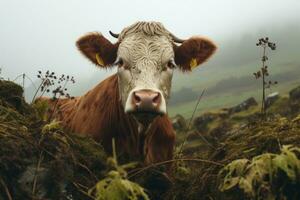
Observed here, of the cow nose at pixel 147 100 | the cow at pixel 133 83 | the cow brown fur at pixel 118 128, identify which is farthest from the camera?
the cow brown fur at pixel 118 128

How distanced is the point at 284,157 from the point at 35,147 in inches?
80.0

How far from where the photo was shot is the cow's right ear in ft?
30.7

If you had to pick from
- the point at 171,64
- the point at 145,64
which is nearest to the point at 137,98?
A: the point at 145,64

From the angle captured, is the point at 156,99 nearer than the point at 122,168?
No

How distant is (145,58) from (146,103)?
156 centimetres

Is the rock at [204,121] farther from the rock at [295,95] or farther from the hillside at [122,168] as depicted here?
the hillside at [122,168]

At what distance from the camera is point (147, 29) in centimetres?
891

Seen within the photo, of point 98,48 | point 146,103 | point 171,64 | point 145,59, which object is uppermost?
point 98,48

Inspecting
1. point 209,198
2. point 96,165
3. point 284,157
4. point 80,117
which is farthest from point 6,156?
point 80,117

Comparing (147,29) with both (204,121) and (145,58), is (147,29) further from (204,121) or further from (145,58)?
(204,121)

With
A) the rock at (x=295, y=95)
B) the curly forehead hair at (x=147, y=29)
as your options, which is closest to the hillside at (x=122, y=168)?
the curly forehead hair at (x=147, y=29)

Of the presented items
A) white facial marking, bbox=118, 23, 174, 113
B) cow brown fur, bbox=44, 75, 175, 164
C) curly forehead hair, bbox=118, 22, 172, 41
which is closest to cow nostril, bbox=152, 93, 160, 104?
white facial marking, bbox=118, 23, 174, 113

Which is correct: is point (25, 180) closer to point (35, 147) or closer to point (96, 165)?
point (35, 147)

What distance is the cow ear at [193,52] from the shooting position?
9.44 metres
